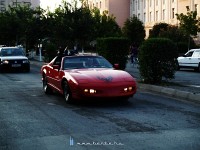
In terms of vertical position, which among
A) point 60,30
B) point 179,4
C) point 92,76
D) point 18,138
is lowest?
point 18,138

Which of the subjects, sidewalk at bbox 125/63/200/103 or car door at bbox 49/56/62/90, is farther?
car door at bbox 49/56/62/90

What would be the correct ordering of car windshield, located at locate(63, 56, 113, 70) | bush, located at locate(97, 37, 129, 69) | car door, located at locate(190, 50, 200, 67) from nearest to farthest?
car windshield, located at locate(63, 56, 113, 70) < bush, located at locate(97, 37, 129, 69) < car door, located at locate(190, 50, 200, 67)

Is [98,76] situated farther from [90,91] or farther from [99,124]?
[99,124]

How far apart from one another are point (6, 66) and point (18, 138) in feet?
61.0

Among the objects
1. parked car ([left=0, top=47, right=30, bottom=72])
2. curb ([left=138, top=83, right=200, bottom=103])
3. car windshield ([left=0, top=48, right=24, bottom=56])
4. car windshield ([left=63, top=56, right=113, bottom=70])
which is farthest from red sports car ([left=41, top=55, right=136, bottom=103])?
car windshield ([left=0, top=48, right=24, bottom=56])

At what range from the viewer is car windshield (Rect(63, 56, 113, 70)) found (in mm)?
11799

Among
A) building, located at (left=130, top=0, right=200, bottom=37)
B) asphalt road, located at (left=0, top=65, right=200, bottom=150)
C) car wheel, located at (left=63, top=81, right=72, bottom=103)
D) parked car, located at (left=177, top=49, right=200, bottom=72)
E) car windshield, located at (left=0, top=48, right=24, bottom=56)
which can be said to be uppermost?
building, located at (left=130, top=0, right=200, bottom=37)

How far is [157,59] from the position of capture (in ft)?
48.5

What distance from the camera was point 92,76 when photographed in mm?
10508

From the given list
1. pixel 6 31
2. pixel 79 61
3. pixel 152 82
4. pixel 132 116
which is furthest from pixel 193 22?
pixel 132 116

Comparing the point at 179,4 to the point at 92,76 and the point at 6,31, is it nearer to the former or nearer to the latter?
the point at 6,31

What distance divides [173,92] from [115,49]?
7.87 meters

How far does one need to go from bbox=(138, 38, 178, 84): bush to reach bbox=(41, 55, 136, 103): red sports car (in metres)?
3.18

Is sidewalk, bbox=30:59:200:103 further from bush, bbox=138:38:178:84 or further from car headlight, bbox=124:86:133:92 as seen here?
car headlight, bbox=124:86:133:92
